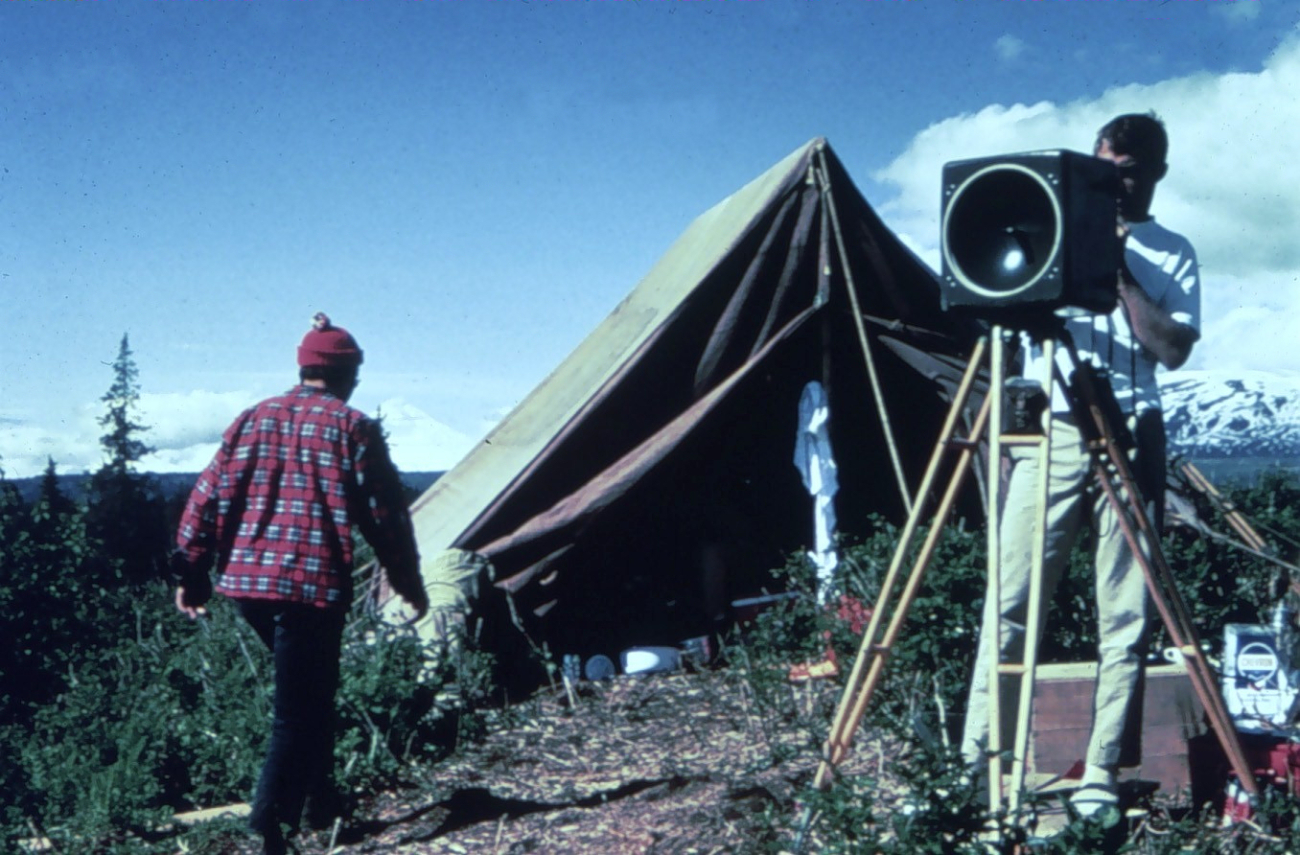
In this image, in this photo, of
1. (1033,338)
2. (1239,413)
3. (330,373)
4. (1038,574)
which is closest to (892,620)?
(1038,574)

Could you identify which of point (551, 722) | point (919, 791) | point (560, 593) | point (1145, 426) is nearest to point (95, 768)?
point (551, 722)

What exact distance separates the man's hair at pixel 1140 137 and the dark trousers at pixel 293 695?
271 centimetres

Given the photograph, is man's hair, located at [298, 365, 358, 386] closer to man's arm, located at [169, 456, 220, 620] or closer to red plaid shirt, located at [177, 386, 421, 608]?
red plaid shirt, located at [177, 386, 421, 608]

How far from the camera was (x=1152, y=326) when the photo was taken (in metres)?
3.31

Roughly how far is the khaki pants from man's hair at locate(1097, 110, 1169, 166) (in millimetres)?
767

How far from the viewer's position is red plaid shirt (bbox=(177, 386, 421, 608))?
3541 millimetres

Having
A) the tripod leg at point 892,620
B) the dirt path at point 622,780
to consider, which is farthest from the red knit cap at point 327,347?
the tripod leg at point 892,620

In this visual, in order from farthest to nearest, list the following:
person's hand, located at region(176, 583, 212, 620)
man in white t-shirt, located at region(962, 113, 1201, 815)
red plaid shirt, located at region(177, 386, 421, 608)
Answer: person's hand, located at region(176, 583, 212, 620), red plaid shirt, located at region(177, 386, 421, 608), man in white t-shirt, located at region(962, 113, 1201, 815)

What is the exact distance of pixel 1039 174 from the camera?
10.2ft

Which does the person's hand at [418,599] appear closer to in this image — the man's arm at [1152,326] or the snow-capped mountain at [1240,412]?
the man's arm at [1152,326]

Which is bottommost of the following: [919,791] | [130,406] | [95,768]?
→ [95,768]

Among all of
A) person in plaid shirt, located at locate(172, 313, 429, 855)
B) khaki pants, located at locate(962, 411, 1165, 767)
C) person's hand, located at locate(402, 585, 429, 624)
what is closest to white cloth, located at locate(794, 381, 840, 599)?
khaki pants, located at locate(962, 411, 1165, 767)

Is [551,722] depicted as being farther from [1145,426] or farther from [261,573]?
[1145,426]

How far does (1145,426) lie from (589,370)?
185 inches
